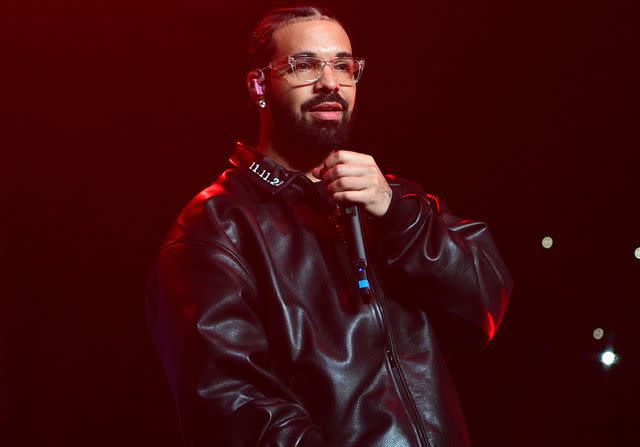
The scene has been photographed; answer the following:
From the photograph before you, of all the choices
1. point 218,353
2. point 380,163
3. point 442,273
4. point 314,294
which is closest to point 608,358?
point 380,163

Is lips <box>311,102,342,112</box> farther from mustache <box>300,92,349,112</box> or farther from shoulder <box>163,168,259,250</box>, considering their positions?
shoulder <box>163,168,259,250</box>

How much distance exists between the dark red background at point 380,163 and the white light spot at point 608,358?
0.09ft

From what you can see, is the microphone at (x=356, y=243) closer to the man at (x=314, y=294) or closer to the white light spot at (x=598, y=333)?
the man at (x=314, y=294)

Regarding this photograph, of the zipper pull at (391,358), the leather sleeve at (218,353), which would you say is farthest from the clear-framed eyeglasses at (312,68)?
the zipper pull at (391,358)

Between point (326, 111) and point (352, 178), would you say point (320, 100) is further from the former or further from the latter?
point (352, 178)

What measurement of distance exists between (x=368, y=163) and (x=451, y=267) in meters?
0.30

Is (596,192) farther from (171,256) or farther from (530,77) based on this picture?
(171,256)

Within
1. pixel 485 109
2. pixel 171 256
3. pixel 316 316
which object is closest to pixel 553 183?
pixel 485 109

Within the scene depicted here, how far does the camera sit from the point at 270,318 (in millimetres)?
1404

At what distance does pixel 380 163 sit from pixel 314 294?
1400mm

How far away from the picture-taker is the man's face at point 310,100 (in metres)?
1.60

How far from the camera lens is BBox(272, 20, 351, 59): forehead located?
5.40 ft

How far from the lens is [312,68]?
5.34 ft

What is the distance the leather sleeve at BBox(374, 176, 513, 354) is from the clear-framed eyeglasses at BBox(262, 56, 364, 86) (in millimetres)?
334
